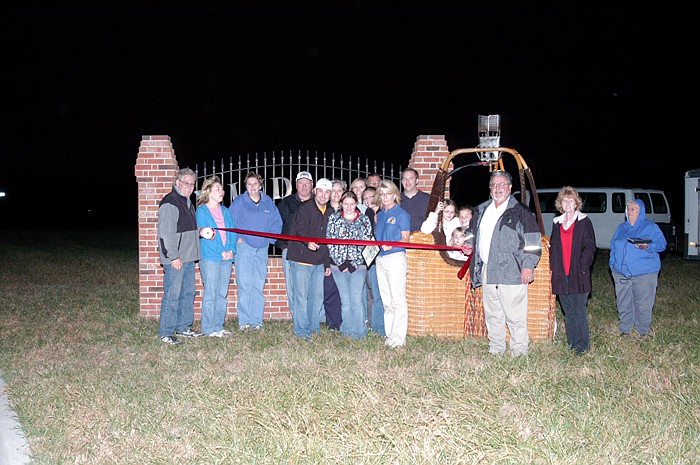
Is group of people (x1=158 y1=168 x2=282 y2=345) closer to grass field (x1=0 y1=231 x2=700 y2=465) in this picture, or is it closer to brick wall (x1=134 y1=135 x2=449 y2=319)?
grass field (x1=0 y1=231 x2=700 y2=465)

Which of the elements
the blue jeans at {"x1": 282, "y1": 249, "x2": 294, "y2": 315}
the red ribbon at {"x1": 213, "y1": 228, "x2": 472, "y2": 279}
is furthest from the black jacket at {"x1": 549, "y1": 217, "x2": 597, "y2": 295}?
the blue jeans at {"x1": 282, "y1": 249, "x2": 294, "y2": 315}

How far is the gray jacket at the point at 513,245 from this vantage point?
20.4 ft

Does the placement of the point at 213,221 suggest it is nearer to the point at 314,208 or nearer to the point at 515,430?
the point at 314,208

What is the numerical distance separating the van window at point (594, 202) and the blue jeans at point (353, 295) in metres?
15.5

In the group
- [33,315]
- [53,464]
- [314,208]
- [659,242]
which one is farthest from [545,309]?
[33,315]

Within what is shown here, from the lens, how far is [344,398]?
498 cm

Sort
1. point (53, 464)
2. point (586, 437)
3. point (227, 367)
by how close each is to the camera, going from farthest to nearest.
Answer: point (227, 367)
point (586, 437)
point (53, 464)

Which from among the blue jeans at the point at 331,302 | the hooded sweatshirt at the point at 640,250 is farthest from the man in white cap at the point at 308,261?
the hooded sweatshirt at the point at 640,250

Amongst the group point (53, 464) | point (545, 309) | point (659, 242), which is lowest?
point (53, 464)

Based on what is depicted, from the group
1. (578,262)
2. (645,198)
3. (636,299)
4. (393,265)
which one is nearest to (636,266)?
(636,299)

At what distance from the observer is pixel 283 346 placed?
6.99 metres

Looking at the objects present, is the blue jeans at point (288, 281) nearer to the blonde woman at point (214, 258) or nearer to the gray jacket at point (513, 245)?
the blonde woman at point (214, 258)

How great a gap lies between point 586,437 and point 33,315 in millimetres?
7319

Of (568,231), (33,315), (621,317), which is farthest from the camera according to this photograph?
(33,315)
